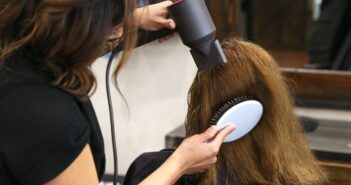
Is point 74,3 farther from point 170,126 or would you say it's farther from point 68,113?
point 170,126

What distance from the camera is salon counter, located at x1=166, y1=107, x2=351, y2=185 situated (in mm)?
1791

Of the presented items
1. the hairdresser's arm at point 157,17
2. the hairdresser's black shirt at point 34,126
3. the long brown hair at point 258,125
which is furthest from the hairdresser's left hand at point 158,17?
the hairdresser's black shirt at point 34,126

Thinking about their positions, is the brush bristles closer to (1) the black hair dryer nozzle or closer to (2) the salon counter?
(1) the black hair dryer nozzle

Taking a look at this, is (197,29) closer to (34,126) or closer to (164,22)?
(164,22)

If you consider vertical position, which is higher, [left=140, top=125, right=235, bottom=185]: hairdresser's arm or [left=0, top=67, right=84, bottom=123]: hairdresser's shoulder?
[left=0, top=67, right=84, bottom=123]: hairdresser's shoulder

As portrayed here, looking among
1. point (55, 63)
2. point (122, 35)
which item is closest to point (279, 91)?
point (122, 35)

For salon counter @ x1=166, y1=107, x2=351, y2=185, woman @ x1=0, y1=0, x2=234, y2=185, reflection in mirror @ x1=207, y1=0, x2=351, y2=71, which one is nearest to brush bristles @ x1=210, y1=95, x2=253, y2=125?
woman @ x1=0, y1=0, x2=234, y2=185

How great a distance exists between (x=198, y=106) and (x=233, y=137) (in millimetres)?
128

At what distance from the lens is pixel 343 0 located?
6.73ft

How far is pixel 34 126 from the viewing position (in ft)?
2.66

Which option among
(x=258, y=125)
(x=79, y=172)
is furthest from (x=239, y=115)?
(x=79, y=172)

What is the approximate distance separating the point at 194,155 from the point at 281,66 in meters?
1.18

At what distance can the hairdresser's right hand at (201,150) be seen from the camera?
43.4 inches

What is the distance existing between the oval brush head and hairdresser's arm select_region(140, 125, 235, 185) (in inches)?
0.7
